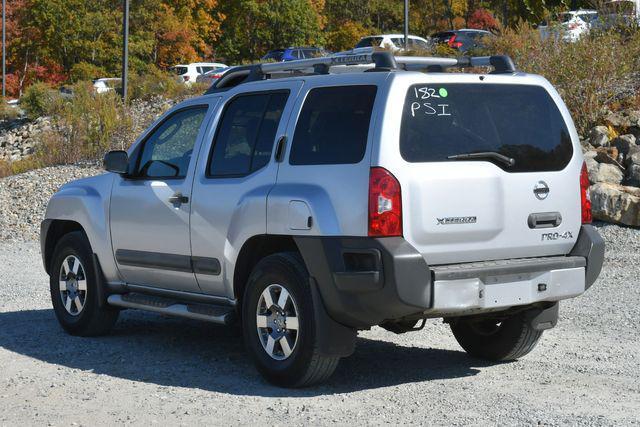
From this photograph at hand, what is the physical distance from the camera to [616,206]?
1538 centimetres

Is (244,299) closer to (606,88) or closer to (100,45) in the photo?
(606,88)

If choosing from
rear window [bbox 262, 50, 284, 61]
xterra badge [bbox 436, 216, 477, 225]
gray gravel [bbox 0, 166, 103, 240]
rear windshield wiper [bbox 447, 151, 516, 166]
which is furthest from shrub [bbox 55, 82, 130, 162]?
rear window [bbox 262, 50, 284, 61]

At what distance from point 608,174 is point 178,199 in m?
9.95

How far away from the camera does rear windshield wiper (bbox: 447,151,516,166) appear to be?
681cm

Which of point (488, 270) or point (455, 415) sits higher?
point (488, 270)

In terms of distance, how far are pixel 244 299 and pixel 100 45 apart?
5153 centimetres

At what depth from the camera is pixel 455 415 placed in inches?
252

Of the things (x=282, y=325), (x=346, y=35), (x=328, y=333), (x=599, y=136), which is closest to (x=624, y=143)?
(x=599, y=136)

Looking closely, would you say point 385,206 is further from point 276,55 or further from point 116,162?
point 276,55

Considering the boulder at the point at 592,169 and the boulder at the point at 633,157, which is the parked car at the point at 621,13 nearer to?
the boulder at the point at 633,157

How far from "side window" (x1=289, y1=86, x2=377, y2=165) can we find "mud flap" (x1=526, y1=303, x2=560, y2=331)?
5.98 ft

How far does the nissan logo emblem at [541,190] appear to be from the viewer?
279 inches

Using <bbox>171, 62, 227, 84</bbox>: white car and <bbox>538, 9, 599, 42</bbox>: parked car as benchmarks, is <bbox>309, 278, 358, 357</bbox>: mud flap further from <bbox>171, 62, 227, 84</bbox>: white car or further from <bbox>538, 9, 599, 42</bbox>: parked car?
<bbox>171, 62, 227, 84</bbox>: white car

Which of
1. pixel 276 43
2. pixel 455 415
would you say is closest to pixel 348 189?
pixel 455 415
